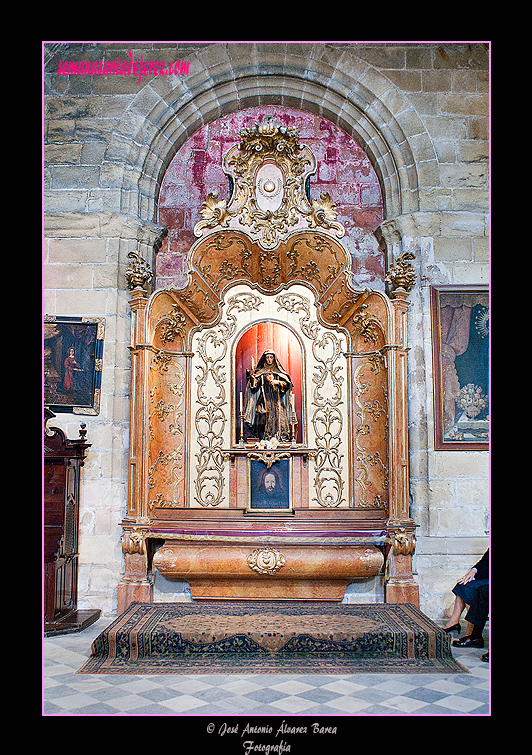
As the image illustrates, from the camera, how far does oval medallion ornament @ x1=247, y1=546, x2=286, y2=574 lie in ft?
16.6

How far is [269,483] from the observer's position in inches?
225

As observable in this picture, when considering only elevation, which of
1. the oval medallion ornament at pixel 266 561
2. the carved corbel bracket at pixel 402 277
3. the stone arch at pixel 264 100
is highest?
the stone arch at pixel 264 100

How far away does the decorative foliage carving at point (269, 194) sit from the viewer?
5.64 metres

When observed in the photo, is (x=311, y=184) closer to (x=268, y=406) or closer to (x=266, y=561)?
(x=268, y=406)

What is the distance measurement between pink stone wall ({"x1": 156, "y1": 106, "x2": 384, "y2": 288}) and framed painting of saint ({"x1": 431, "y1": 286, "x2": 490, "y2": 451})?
845mm

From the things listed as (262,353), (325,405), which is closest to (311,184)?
(262,353)

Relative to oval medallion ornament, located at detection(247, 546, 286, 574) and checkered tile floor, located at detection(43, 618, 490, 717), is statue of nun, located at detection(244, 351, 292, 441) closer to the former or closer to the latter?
oval medallion ornament, located at detection(247, 546, 286, 574)

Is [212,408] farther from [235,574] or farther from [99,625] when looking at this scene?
[99,625]

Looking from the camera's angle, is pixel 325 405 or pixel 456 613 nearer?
pixel 456 613

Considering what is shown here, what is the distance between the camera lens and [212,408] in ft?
19.3

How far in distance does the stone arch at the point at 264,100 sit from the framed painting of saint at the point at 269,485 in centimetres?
270

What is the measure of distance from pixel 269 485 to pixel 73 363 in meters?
2.16

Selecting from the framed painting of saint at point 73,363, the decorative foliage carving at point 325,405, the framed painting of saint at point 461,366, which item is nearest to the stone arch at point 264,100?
the framed painting of saint at point 461,366

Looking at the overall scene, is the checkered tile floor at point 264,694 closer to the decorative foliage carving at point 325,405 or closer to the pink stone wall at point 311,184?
the decorative foliage carving at point 325,405
